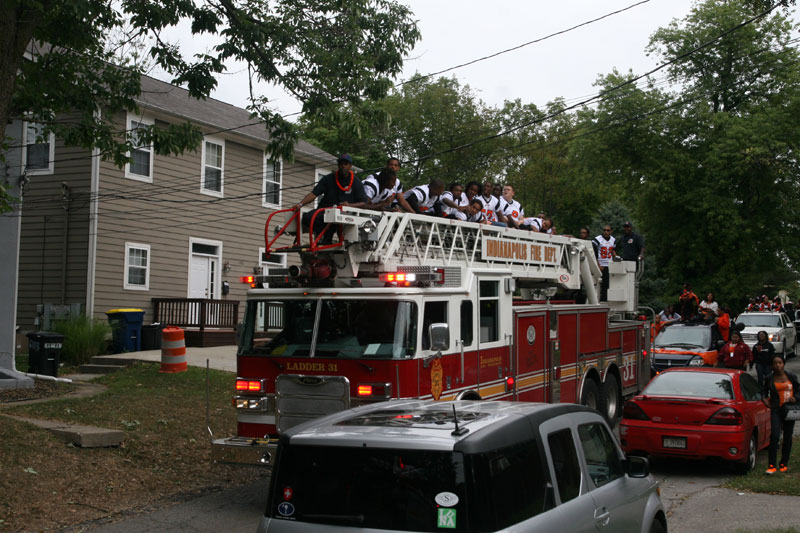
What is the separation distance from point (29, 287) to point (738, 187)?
29446 mm

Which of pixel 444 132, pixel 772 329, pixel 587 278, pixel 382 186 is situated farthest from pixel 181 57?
pixel 444 132

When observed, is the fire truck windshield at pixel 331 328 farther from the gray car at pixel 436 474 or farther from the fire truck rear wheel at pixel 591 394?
the fire truck rear wheel at pixel 591 394

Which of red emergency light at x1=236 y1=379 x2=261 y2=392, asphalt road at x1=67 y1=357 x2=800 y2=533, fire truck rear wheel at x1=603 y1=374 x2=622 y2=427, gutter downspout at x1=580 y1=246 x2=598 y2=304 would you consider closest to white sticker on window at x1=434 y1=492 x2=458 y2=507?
asphalt road at x1=67 y1=357 x2=800 y2=533

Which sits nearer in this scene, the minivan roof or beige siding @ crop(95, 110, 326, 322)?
the minivan roof

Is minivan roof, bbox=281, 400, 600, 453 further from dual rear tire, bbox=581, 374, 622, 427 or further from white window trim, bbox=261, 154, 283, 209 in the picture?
white window trim, bbox=261, 154, 283, 209

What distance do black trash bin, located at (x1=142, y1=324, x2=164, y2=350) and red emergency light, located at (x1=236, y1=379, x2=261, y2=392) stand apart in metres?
13.2

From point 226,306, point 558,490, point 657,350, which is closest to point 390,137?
point 226,306

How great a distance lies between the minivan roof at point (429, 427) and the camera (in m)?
3.96

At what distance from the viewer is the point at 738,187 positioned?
36844 millimetres

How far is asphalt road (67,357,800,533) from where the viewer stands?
26.3 feet

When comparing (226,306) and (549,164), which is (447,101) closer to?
(549,164)

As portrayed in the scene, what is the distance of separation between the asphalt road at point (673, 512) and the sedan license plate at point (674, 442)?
0.45 meters

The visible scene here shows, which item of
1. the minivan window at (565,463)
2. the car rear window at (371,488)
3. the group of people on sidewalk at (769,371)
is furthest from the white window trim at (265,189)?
the car rear window at (371,488)

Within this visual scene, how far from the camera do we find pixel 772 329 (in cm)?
2639
